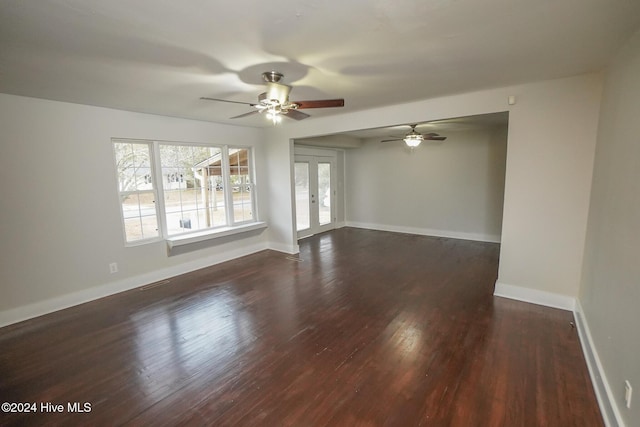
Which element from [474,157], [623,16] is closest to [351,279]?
[623,16]

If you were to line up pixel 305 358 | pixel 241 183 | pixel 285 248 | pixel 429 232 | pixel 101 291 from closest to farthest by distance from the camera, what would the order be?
pixel 305 358 < pixel 101 291 < pixel 241 183 < pixel 285 248 < pixel 429 232

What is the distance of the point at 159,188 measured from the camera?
434 centimetres

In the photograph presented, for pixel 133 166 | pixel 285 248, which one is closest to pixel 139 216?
pixel 133 166

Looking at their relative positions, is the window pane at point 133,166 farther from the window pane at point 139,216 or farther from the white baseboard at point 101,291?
the white baseboard at point 101,291

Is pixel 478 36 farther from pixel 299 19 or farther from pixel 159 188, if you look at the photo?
pixel 159 188

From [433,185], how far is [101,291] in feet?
21.6

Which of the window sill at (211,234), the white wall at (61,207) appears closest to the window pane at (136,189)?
the white wall at (61,207)

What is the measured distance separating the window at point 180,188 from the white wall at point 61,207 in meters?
0.19

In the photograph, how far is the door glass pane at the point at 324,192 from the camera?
24.6ft

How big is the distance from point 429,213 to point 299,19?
5.96 metres

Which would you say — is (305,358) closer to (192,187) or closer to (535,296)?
(535,296)

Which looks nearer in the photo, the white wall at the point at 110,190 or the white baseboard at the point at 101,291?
the white wall at the point at 110,190

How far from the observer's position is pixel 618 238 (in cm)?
196

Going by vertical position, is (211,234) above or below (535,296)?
above
